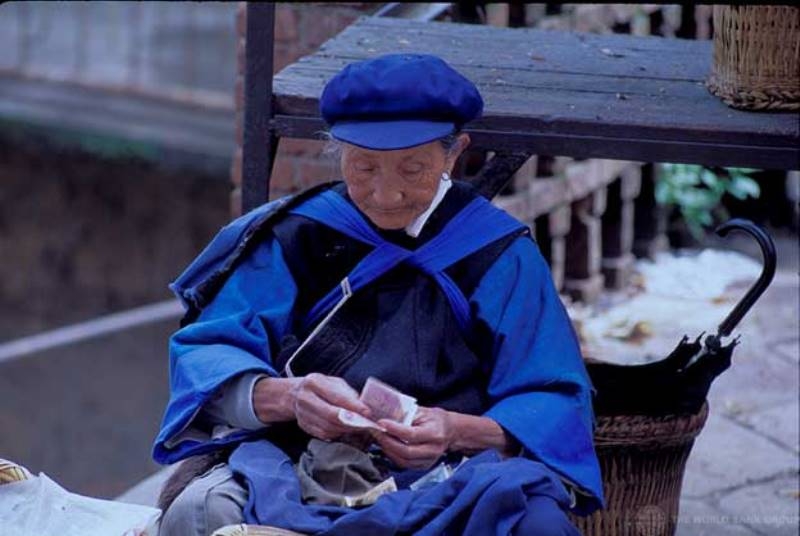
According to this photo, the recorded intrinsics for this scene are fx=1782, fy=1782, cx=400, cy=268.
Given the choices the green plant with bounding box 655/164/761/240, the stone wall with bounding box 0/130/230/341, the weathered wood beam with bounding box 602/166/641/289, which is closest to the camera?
the weathered wood beam with bounding box 602/166/641/289

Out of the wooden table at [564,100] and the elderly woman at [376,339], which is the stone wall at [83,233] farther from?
the elderly woman at [376,339]

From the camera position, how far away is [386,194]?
330 cm

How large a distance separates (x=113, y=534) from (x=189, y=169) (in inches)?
273

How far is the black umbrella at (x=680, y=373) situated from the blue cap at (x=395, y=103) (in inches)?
30.7

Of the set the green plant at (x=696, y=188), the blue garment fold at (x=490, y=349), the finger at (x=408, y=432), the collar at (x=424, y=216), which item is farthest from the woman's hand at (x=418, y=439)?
the green plant at (x=696, y=188)

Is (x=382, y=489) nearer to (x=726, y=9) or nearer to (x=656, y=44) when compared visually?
(x=726, y=9)

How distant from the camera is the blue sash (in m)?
3.39

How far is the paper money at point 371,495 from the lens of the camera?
3143 mm

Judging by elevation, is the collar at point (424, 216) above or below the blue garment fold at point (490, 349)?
above

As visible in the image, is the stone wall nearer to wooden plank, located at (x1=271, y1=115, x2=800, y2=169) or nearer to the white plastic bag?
wooden plank, located at (x1=271, y1=115, x2=800, y2=169)

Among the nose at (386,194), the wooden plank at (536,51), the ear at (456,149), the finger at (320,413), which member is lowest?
the finger at (320,413)

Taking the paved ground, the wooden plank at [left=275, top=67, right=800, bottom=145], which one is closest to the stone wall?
the paved ground

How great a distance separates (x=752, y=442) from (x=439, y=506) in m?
2.54

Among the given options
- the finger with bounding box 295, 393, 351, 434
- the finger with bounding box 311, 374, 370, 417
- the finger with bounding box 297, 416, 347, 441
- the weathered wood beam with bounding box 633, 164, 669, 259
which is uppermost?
the finger with bounding box 311, 374, 370, 417
